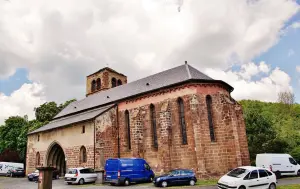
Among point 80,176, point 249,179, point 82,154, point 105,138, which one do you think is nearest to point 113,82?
point 105,138

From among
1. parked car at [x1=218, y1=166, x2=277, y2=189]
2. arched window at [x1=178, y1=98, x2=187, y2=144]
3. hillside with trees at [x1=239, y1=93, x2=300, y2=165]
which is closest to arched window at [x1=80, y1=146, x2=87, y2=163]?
arched window at [x1=178, y1=98, x2=187, y2=144]

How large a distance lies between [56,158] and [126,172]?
15.9 meters

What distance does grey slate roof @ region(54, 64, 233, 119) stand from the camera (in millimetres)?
25381

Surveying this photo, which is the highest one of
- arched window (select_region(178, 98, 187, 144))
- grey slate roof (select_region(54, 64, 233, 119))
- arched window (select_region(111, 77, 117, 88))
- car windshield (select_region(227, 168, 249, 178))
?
arched window (select_region(111, 77, 117, 88))

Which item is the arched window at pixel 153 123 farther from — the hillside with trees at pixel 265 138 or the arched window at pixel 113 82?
the hillside with trees at pixel 265 138

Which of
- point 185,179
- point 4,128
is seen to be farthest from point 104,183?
point 4,128

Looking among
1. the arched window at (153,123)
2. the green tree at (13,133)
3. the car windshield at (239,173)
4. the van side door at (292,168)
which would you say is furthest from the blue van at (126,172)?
the green tree at (13,133)

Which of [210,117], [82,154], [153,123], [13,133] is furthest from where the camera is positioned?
[13,133]

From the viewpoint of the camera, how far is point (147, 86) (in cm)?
2817

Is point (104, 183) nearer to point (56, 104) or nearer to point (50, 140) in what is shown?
point (50, 140)

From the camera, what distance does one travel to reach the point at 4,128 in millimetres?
55938

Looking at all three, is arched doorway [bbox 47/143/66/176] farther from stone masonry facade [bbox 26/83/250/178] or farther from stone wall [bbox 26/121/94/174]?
stone masonry facade [bbox 26/83/250/178]

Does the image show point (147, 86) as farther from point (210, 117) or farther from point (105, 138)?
point (210, 117)

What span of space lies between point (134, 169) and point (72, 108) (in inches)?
804
